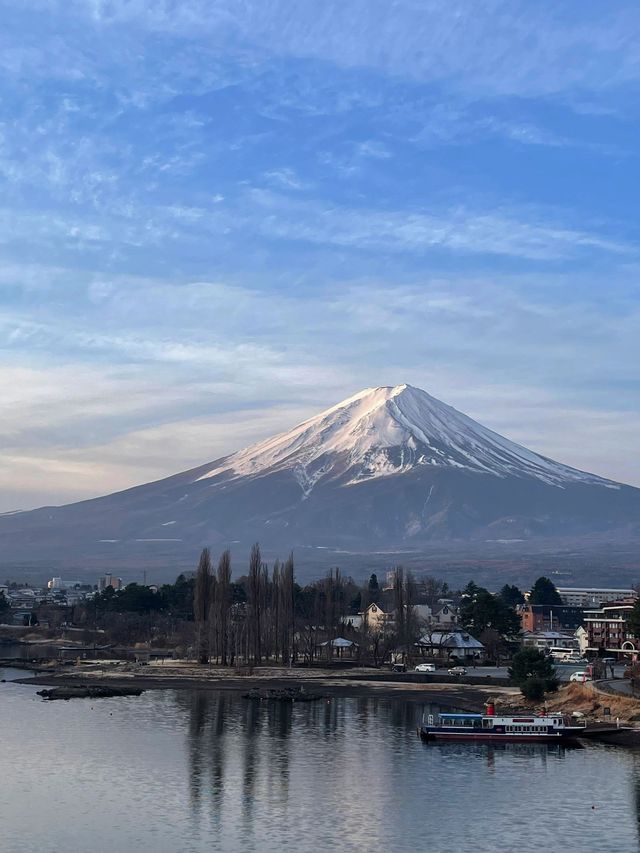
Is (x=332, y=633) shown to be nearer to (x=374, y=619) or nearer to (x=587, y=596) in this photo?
(x=374, y=619)

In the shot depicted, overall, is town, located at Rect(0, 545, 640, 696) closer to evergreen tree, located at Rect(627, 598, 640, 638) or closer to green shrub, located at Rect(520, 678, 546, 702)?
evergreen tree, located at Rect(627, 598, 640, 638)

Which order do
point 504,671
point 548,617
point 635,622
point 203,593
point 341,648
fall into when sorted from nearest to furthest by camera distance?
point 635,622 < point 504,671 < point 203,593 < point 341,648 < point 548,617

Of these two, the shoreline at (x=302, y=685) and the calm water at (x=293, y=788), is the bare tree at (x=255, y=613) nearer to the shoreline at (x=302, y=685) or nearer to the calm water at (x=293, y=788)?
the shoreline at (x=302, y=685)

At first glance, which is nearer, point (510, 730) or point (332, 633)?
point (510, 730)

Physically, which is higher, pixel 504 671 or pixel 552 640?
pixel 552 640

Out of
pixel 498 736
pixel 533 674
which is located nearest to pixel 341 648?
pixel 533 674

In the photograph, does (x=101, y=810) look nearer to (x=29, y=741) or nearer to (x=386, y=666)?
(x=29, y=741)

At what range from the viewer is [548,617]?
410 feet

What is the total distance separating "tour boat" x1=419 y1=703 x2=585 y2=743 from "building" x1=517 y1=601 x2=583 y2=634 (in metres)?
65.6

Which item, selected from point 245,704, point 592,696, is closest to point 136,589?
point 245,704

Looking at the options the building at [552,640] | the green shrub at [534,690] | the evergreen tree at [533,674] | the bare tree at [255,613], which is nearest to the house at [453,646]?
the building at [552,640]

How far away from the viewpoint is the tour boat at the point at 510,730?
51.3 m

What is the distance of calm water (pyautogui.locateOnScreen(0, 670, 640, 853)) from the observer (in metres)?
33.8

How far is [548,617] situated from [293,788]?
291ft
